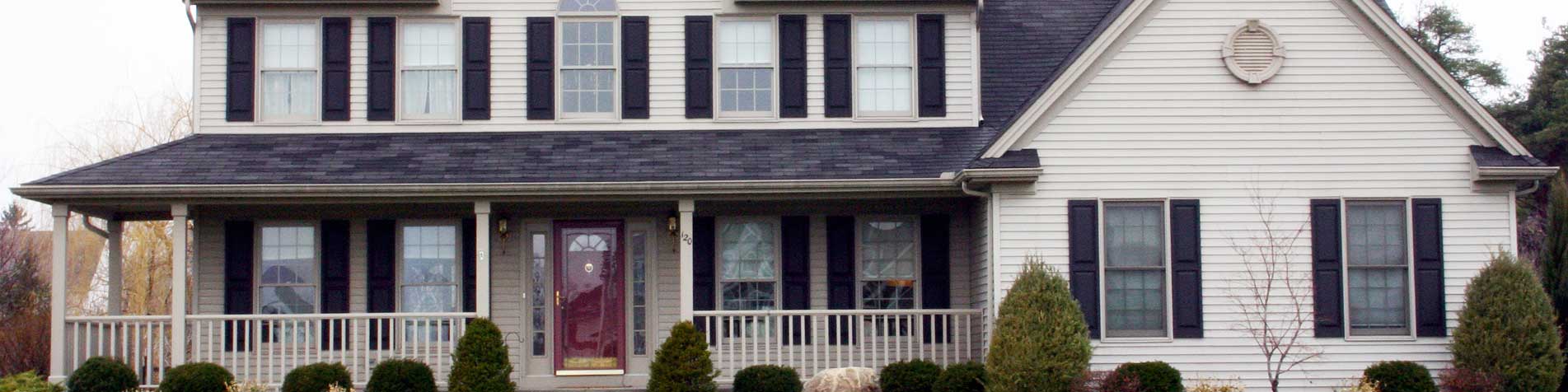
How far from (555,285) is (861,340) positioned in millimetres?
3327

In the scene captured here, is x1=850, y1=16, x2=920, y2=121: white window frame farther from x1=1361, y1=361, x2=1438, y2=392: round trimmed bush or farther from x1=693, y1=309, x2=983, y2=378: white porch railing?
x1=1361, y1=361, x2=1438, y2=392: round trimmed bush

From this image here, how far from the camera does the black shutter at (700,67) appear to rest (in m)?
17.5

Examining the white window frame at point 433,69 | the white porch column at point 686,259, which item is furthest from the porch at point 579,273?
the white window frame at point 433,69

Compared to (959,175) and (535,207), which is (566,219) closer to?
(535,207)

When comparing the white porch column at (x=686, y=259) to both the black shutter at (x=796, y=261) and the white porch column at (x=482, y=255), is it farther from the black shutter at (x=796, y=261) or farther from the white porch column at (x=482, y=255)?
the white porch column at (x=482, y=255)

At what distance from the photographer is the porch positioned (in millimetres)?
17000

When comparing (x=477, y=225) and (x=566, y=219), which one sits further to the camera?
(x=566, y=219)

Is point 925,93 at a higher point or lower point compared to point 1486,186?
higher

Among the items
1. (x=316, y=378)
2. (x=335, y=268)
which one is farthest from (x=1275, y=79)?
(x=335, y=268)

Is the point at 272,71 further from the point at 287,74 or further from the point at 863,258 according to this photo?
the point at 863,258

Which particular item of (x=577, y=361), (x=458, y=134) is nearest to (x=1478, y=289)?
(x=577, y=361)

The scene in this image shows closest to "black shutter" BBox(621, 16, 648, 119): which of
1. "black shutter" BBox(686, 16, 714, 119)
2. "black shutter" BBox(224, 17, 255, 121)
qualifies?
"black shutter" BBox(686, 16, 714, 119)

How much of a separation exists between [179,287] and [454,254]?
108 inches

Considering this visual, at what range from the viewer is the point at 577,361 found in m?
17.1
